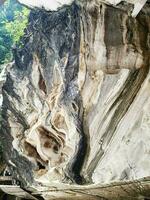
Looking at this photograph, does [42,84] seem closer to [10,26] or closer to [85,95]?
[85,95]


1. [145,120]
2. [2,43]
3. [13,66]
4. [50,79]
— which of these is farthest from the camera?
[2,43]

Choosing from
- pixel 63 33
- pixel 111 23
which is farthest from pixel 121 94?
pixel 63 33

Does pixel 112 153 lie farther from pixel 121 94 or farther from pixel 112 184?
pixel 121 94

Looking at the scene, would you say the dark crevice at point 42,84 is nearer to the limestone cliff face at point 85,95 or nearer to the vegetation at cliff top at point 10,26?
the limestone cliff face at point 85,95

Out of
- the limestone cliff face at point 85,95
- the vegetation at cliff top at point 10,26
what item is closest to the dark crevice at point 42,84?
the limestone cliff face at point 85,95

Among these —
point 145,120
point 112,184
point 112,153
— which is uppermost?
point 145,120
